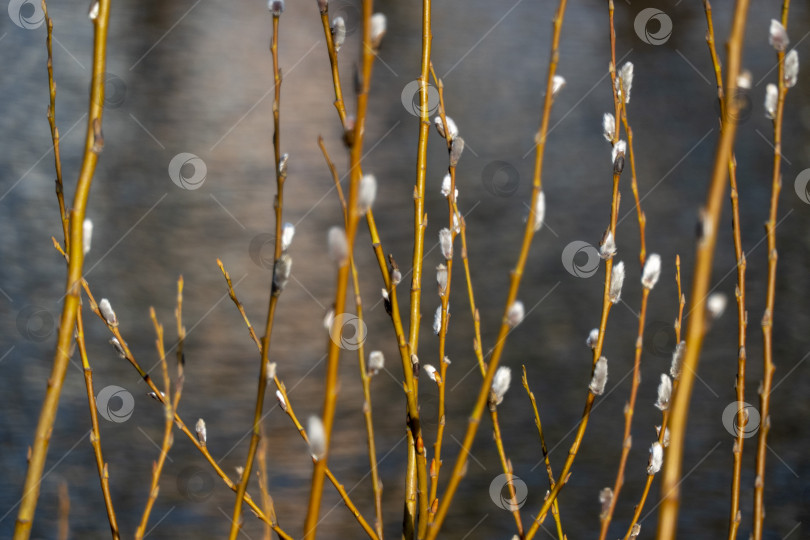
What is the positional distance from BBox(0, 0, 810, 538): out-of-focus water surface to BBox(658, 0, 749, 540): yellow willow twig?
0.99m

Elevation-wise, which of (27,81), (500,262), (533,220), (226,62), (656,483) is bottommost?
(656,483)

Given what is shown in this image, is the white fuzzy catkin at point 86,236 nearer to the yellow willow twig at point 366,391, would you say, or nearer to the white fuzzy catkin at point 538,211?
the yellow willow twig at point 366,391

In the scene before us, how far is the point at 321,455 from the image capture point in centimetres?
35

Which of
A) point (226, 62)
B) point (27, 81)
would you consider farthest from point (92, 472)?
point (226, 62)

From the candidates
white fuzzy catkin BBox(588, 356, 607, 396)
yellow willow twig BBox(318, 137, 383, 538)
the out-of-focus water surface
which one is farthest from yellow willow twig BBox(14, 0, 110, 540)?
the out-of-focus water surface

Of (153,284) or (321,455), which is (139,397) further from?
(321,455)

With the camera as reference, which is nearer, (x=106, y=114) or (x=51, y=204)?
(x=51, y=204)

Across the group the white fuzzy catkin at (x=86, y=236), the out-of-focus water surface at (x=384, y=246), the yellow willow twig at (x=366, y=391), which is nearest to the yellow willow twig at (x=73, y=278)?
the white fuzzy catkin at (x=86, y=236)

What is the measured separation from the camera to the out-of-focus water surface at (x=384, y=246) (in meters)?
1.80

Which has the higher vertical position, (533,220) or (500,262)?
(533,220)

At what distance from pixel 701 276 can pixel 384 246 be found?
272cm

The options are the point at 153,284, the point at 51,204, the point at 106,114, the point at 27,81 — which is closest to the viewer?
the point at 153,284

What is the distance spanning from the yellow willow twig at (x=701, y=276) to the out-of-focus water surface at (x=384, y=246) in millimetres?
987

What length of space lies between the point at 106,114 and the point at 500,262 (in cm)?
251
